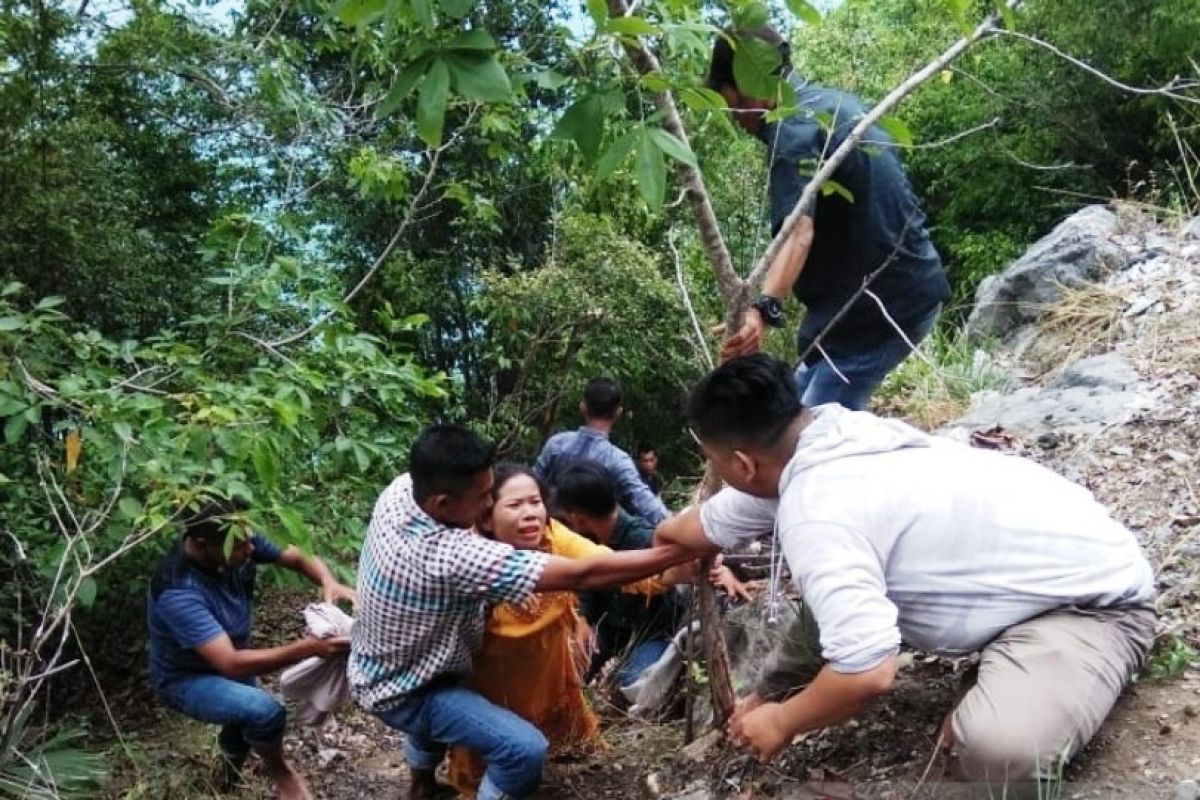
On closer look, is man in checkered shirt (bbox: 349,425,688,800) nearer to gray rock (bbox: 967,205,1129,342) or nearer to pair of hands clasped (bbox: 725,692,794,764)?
pair of hands clasped (bbox: 725,692,794,764)

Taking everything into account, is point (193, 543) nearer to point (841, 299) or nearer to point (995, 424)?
point (841, 299)

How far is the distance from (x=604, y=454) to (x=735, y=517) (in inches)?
101

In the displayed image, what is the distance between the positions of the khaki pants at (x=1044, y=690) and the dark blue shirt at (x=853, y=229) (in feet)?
3.78

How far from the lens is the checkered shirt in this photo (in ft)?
9.61

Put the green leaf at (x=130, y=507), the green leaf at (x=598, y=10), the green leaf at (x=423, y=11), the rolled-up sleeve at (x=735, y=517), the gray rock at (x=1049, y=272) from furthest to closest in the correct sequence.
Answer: the gray rock at (x=1049, y=272), the green leaf at (x=130, y=507), the rolled-up sleeve at (x=735, y=517), the green leaf at (x=598, y=10), the green leaf at (x=423, y=11)

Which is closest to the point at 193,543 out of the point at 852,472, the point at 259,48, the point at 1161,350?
the point at 852,472

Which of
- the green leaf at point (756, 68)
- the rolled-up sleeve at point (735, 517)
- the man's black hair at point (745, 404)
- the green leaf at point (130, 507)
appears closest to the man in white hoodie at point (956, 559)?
the man's black hair at point (745, 404)

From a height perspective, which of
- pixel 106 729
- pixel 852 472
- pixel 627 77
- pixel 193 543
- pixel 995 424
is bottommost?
pixel 106 729

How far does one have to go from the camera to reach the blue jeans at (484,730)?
3.08m

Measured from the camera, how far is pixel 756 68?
1.93 meters

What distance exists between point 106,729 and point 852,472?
13.6 feet

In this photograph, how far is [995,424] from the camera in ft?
17.0

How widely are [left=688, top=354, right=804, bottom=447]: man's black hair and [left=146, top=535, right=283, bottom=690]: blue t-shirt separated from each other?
208 cm

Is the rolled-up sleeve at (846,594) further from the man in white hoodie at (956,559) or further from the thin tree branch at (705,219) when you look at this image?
the thin tree branch at (705,219)
